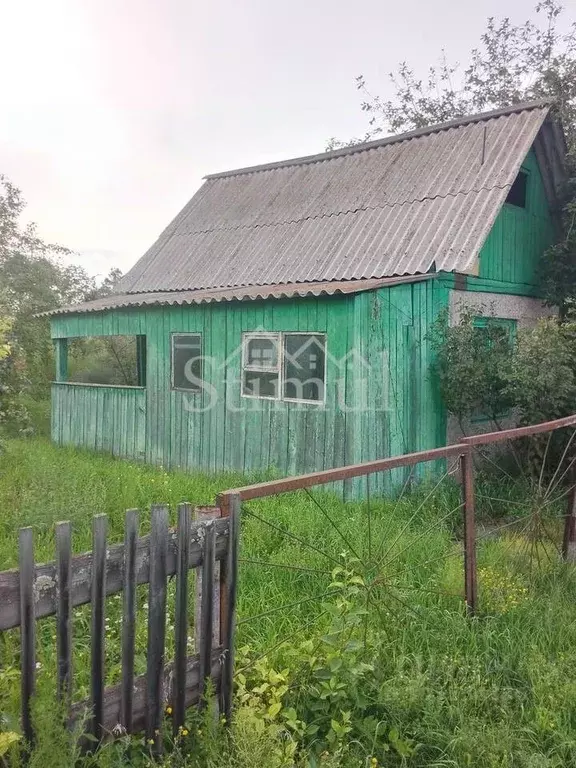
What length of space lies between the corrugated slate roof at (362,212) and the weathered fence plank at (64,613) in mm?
6803

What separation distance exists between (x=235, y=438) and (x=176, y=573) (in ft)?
21.3

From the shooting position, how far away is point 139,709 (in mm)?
2457

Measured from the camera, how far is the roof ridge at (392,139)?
32.2 feet

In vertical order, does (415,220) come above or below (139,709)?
above

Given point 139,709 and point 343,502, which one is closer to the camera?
point 139,709

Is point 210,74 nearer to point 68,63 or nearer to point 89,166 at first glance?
point 68,63

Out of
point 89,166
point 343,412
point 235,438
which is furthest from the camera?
point 89,166

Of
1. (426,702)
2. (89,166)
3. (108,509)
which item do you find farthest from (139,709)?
(89,166)

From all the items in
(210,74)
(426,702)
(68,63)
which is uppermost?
(210,74)

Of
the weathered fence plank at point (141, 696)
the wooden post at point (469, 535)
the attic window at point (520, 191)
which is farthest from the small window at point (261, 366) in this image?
the weathered fence plank at point (141, 696)

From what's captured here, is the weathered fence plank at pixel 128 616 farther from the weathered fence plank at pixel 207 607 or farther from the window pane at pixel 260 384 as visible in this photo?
the window pane at pixel 260 384

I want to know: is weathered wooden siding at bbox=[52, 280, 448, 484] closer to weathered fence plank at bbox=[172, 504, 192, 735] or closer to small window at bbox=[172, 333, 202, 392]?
small window at bbox=[172, 333, 202, 392]

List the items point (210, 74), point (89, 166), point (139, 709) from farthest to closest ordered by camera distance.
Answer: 1. point (89, 166)
2. point (210, 74)
3. point (139, 709)

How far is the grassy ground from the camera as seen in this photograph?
2.76 meters
